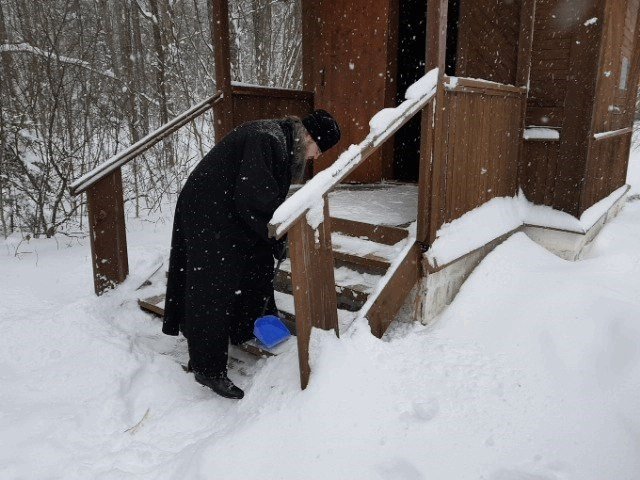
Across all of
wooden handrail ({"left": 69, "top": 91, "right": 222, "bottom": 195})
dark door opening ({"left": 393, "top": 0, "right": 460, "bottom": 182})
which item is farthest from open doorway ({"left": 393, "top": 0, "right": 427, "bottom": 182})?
wooden handrail ({"left": 69, "top": 91, "right": 222, "bottom": 195})

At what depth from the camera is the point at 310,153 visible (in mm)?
2773

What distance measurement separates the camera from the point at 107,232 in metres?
4.02

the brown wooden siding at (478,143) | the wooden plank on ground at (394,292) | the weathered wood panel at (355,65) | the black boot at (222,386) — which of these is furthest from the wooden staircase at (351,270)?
the weathered wood panel at (355,65)

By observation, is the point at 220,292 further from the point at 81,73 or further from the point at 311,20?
the point at 81,73

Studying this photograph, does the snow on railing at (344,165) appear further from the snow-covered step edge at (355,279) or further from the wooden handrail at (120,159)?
the wooden handrail at (120,159)

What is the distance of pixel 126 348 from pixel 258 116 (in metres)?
2.87

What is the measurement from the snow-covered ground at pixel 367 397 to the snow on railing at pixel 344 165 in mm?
710

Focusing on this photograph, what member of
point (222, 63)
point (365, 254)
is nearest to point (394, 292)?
point (365, 254)

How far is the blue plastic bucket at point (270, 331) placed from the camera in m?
3.03

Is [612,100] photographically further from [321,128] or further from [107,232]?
[107,232]

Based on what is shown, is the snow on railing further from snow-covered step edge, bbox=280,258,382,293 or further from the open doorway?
the open doorway

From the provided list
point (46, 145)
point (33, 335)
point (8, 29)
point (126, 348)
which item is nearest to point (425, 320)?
point (126, 348)

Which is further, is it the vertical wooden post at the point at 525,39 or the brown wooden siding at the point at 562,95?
the brown wooden siding at the point at 562,95

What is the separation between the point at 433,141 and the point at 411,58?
3.39 m
